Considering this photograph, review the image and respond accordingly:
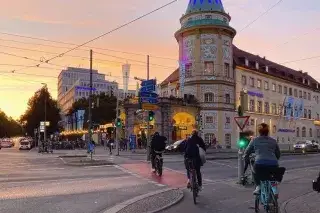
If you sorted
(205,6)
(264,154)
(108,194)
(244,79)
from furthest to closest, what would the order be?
1. (244,79)
2. (205,6)
3. (108,194)
4. (264,154)

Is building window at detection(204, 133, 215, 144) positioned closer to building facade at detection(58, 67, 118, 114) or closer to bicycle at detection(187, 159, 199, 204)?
building facade at detection(58, 67, 118, 114)

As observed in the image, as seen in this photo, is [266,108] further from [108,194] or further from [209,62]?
[108,194]

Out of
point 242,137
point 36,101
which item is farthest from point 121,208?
Answer: point 36,101

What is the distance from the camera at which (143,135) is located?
56812 mm

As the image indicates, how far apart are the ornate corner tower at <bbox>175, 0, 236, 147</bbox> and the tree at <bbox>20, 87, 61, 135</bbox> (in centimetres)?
3337

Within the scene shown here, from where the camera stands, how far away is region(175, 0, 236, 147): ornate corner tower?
6197cm

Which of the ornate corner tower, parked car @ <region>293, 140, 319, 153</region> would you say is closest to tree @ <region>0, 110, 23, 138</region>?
the ornate corner tower

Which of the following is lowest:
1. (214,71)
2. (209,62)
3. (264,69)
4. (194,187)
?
(194,187)

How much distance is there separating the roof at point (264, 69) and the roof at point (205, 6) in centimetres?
905

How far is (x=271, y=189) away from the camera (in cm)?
830

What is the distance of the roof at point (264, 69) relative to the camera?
7156cm

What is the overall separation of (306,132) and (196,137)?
278 ft

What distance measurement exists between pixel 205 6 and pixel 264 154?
5523 centimetres

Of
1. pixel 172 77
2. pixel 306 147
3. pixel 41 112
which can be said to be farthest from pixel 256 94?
pixel 41 112
